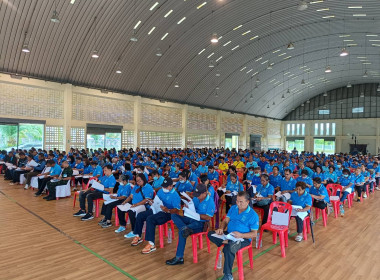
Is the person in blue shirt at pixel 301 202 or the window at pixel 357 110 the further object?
the window at pixel 357 110

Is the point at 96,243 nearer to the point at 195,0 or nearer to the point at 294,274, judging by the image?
the point at 294,274

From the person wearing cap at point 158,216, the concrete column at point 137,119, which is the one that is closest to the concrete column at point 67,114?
the concrete column at point 137,119

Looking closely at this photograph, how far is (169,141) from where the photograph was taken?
26.6 meters

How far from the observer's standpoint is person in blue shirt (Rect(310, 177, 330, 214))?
677 cm

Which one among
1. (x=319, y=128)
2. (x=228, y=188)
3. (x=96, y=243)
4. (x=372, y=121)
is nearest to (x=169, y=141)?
(x=228, y=188)

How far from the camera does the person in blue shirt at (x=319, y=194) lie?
677 cm

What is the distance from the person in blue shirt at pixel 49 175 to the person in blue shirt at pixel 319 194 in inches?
335

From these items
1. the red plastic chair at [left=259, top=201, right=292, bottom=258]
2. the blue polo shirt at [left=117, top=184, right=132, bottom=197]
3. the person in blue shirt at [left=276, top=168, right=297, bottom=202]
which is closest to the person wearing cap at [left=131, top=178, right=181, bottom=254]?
the blue polo shirt at [left=117, top=184, right=132, bottom=197]

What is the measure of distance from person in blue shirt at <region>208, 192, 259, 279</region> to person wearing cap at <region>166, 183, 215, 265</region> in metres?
0.45

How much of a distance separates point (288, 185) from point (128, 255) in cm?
490

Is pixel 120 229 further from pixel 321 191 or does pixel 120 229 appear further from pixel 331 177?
pixel 331 177

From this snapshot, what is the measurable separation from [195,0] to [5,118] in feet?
45.9

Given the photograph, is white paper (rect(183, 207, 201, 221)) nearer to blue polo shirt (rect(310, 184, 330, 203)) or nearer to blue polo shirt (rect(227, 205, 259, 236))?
Result: blue polo shirt (rect(227, 205, 259, 236))

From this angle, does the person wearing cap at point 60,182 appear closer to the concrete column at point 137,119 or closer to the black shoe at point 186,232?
the black shoe at point 186,232
